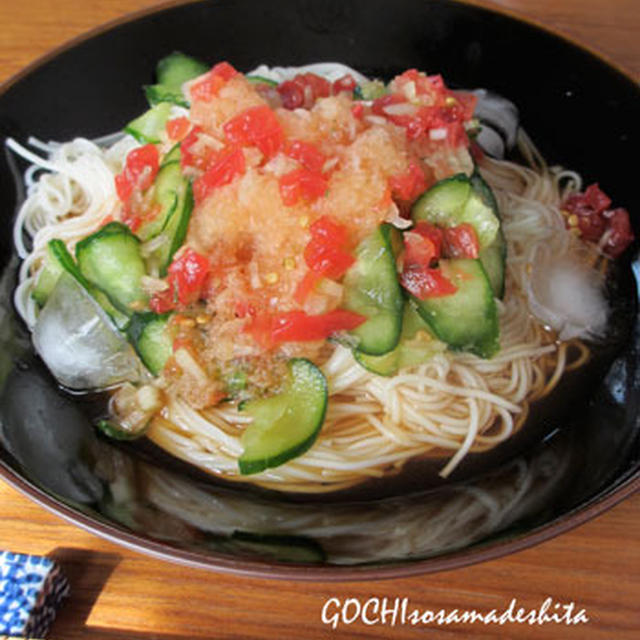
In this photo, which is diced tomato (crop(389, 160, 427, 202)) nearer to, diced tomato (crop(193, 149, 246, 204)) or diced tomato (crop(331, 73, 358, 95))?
diced tomato (crop(193, 149, 246, 204))

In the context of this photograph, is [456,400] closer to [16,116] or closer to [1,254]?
[1,254]

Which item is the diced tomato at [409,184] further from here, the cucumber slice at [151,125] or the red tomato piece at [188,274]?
the cucumber slice at [151,125]

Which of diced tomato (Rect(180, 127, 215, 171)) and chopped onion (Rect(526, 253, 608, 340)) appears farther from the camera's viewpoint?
chopped onion (Rect(526, 253, 608, 340))

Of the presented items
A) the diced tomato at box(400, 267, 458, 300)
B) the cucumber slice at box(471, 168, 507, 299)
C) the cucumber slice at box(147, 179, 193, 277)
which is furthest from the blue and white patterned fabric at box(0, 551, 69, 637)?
→ the cucumber slice at box(471, 168, 507, 299)

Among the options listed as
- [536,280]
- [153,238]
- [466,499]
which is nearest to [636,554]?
[466,499]

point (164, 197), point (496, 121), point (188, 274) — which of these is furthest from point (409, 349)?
point (496, 121)

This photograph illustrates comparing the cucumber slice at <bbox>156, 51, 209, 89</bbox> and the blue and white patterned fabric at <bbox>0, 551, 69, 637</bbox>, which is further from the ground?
the cucumber slice at <bbox>156, 51, 209, 89</bbox>
